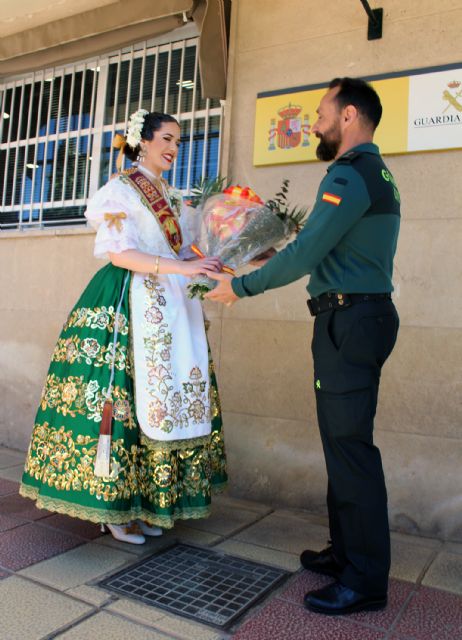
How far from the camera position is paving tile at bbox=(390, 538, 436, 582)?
2406 mm

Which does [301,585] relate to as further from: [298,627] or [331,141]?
[331,141]

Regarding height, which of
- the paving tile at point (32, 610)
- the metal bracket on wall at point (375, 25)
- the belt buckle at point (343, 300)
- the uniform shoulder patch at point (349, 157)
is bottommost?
the paving tile at point (32, 610)

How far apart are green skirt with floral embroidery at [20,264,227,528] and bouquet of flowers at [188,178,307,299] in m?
0.47

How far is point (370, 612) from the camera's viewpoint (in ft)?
6.63

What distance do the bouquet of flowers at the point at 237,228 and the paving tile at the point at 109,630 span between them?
1.24 meters

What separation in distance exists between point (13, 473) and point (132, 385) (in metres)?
1.79

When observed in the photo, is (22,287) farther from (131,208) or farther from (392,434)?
(392,434)

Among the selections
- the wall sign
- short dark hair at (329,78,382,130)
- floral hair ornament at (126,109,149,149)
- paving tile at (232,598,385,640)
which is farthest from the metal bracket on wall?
paving tile at (232,598,385,640)

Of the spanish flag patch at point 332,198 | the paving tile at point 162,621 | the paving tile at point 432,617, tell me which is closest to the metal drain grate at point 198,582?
the paving tile at point 162,621

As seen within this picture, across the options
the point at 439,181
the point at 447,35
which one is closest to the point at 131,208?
the point at 439,181

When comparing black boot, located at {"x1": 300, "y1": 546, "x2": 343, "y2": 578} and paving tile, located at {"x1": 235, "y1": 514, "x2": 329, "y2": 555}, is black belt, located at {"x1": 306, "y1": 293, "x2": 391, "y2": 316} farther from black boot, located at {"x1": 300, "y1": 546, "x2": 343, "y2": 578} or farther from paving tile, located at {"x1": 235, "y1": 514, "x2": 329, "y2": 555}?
paving tile, located at {"x1": 235, "y1": 514, "x2": 329, "y2": 555}

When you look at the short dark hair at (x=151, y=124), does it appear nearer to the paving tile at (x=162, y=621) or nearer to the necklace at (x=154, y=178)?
the necklace at (x=154, y=178)

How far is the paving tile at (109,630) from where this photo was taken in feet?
5.91

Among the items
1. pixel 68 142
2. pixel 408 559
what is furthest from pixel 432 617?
pixel 68 142
